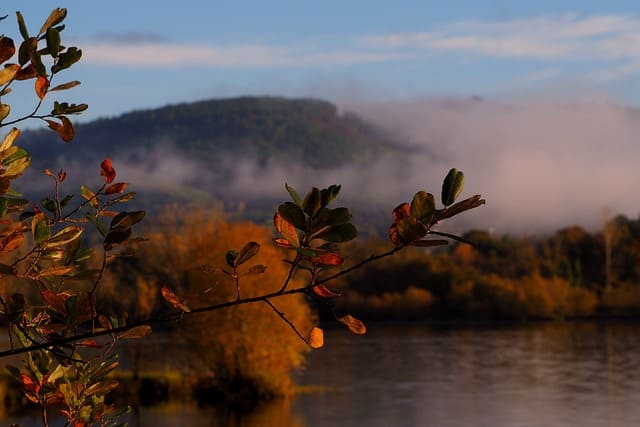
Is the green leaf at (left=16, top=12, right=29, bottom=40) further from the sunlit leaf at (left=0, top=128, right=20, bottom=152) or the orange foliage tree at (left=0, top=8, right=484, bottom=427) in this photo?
the sunlit leaf at (left=0, top=128, right=20, bottom=152)

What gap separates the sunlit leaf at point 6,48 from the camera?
2.23 m

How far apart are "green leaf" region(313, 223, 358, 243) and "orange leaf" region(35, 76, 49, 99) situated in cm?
84

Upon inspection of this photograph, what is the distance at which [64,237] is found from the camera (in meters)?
2.29

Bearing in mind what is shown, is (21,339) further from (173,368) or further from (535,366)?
(535,366)

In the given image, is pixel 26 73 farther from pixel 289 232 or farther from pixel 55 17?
pixel 289 232

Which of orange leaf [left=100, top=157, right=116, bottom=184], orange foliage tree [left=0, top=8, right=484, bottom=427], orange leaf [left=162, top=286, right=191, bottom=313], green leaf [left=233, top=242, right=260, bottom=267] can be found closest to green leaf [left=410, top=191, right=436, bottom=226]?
orange foliage tree [left=0, top=8, right=484, bottom=427]

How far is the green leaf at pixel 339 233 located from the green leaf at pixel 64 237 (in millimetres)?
636

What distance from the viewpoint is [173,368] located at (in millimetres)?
32750

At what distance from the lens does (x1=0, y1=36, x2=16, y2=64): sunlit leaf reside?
7.33 feet

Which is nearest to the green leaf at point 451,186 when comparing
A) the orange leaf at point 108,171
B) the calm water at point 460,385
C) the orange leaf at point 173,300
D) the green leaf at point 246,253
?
the green leaf at point 246,253

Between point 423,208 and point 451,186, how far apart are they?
10cm

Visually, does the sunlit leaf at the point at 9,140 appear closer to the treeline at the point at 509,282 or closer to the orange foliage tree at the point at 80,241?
the orange foliage tree at the point at 80,241

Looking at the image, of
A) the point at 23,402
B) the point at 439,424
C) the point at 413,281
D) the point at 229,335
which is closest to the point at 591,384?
the point at 439,424

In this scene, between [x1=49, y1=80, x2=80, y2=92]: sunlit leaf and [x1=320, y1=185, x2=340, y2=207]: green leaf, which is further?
[x1=49, y1=80, x2=80, y2=92]: sunlit leaf
